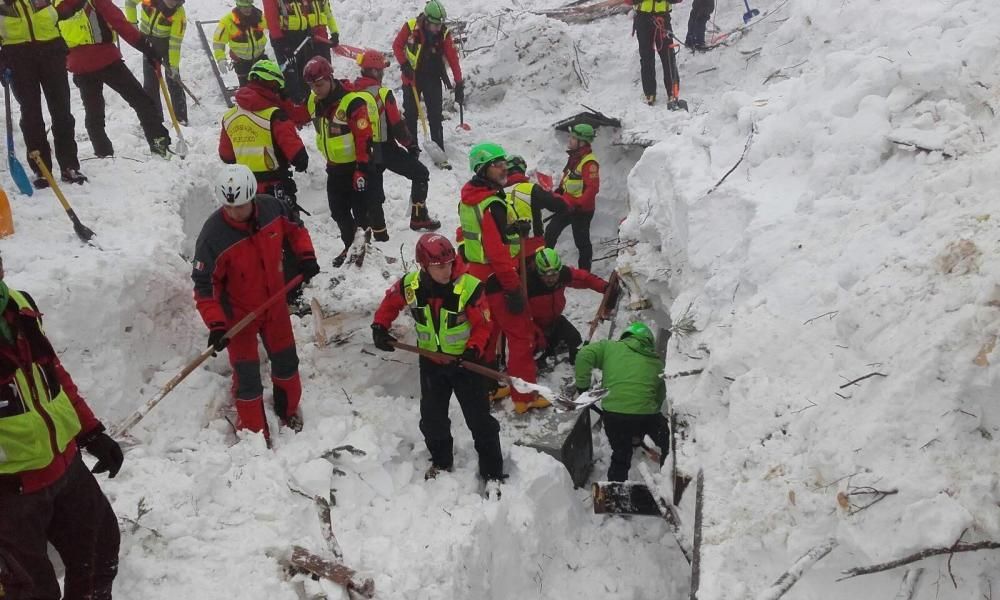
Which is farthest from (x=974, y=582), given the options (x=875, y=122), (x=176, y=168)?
(x=176, y=168)

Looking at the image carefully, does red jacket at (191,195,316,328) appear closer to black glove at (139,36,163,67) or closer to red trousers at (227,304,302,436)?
red trousers at (227,304,302,436)

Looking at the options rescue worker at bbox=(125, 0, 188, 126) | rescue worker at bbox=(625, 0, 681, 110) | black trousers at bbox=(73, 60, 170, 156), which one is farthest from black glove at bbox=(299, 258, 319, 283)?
rescue worker at bbox=(625, 0, 681, 110)

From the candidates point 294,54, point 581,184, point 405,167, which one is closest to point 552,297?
point 581,184

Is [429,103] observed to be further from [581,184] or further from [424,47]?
[581,184]

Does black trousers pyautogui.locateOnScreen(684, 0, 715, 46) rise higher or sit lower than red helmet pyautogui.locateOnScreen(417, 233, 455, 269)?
higher

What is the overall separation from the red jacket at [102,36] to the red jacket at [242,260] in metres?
2.83

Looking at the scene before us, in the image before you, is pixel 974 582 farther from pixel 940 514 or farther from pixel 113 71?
pixel 113 71

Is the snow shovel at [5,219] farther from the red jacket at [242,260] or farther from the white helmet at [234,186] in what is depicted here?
the white helmet at [234,186]

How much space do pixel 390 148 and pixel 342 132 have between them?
2.37 ft

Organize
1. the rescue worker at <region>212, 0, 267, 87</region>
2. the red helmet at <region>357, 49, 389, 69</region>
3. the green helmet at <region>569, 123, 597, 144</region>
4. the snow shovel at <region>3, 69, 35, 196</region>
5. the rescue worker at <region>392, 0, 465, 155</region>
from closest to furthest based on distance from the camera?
the snow shovel at <region>3, 69, 35, 196</region>, the red helmet at <region>357, 49, 389, 69</region>, the green helmet at <region>569, 123, 597, 144</region>, the rescue worker at <region>392, 0, 465, 155</region>, the rescue worker at <region>212, 0, 267, 87</region>

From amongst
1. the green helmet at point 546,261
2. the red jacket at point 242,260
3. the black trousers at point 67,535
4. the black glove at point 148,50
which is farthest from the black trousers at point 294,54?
→ the black trousers at point 67,535

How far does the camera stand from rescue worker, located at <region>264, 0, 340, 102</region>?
30.0 ft

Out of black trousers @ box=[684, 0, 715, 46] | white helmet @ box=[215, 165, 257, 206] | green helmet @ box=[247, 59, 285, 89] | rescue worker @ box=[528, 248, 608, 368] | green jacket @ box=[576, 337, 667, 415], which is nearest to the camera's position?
white helmet @ box=[215, 165, 257, 206]

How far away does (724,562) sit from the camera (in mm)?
3512
